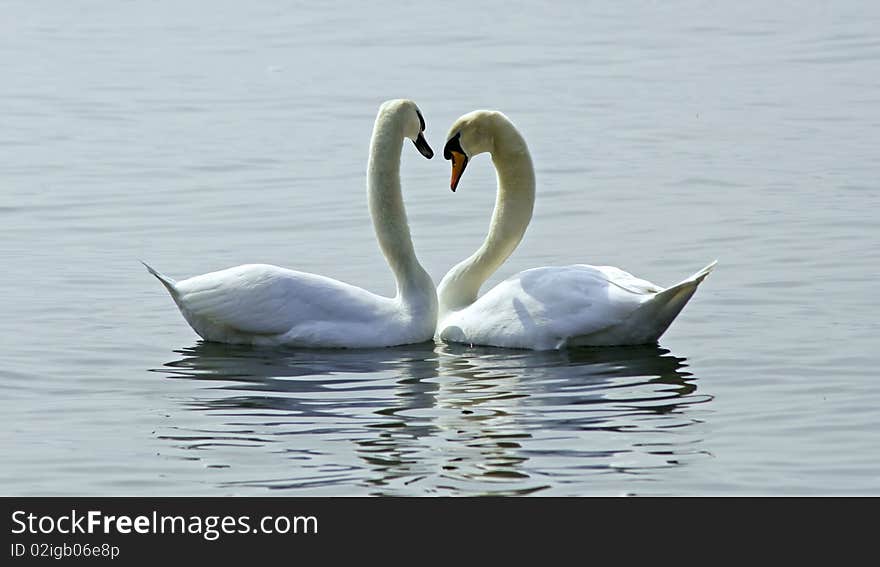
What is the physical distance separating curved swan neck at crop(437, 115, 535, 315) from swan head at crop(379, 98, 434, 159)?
65 centimetres

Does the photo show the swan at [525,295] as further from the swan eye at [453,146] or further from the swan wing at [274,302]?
the swan wing at [274,302]

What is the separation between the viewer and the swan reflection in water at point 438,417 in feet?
27.5

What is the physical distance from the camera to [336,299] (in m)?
11.1

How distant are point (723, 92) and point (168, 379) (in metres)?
12.4

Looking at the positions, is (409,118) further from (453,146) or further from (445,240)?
(445,240)

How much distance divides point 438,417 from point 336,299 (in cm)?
176

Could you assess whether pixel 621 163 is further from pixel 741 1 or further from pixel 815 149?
pixel 741 1

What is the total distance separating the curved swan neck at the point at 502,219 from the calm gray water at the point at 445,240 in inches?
25.9

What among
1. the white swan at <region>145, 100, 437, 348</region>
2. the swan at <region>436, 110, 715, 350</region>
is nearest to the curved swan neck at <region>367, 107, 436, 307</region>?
the white swan at <region>145, 100, 437, 348</region>

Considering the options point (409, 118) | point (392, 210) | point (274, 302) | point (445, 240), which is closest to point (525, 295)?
point (392, 210)

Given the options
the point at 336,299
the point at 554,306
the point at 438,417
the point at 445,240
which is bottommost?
the point at 438,417

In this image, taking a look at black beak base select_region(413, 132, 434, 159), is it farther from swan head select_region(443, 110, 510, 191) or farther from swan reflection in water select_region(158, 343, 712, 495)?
swan reflection in water select_region(158, 343, 712, 495)

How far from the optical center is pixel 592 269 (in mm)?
11039

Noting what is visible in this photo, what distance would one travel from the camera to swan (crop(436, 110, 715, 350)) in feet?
35.0
